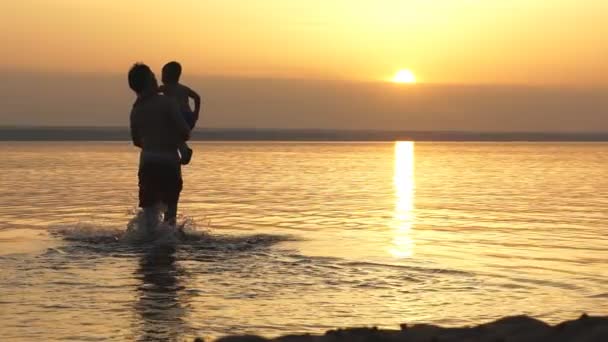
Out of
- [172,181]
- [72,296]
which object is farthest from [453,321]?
[172,181]

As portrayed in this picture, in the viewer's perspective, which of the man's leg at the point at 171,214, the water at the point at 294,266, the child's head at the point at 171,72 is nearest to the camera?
the water at the point at 294,266

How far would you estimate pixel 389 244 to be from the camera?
1159cm

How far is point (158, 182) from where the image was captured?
11547mm

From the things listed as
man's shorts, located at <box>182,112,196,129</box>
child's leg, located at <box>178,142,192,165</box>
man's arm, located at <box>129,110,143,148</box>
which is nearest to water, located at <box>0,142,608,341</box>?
child's leg, located at <box>178,142,192,165</box>

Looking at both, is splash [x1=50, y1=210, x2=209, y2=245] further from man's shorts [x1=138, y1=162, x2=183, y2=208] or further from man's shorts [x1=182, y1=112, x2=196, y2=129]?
man's shorts [x1=182, y1=112, x2=196, y2=129]

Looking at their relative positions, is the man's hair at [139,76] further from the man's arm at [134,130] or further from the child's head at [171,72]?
the man's arm at [134,130]

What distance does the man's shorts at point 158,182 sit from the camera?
11555 mm

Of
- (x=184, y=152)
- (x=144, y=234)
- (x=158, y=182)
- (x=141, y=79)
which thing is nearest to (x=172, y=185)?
(x=158, y=182)

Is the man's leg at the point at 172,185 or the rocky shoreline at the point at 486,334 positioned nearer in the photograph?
the rocky shoreline at the point at 486,334

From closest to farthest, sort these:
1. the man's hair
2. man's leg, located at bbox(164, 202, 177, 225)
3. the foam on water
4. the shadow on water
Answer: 1. the shadow on water
2. the man's hair
3. the foam on water
4. man's leg, located at bbox(164, 202, 177, 225)

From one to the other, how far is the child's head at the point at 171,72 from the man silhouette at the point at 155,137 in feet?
0.51

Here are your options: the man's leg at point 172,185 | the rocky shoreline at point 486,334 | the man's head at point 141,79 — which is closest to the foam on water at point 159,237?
the man's leg at point 172,185

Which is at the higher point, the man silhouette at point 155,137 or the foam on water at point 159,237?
the man silhouette at point 155,137

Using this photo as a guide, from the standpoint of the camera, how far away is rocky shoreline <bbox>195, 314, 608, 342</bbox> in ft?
17.8
